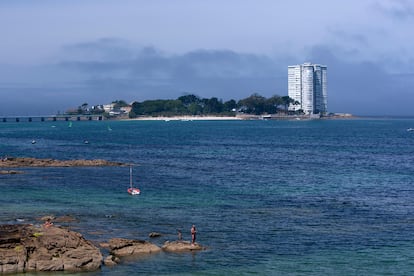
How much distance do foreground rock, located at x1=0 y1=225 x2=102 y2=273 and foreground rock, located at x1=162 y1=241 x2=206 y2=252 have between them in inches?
234

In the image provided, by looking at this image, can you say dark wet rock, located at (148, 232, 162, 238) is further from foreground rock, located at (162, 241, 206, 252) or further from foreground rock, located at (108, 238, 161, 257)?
foreground rock, located at (108, 238, 161, 257)

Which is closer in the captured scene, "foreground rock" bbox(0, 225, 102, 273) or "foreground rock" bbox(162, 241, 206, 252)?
"foreground rock" bbox(0, 225, 102, 273)

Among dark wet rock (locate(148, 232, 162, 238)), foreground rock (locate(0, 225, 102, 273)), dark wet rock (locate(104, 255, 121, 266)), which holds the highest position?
foreground rock (locate(0, 225, 102, 273))

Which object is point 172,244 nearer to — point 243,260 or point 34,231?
point 243,260

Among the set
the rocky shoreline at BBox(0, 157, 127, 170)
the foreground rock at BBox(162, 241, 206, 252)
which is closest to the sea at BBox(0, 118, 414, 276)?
the foreground rock at BBox(162, 241, 206, 252)

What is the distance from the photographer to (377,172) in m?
96.9

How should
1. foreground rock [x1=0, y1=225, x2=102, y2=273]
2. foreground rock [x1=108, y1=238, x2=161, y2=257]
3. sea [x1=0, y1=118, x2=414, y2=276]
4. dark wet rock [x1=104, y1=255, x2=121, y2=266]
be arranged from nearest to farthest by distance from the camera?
foreground rock [x1=0, y1=225, x2=102, y2=273] → dark wet rock [x1=104, y1=255, x2=121, y2=266] → sea [x1=0, y1=118, x2=414, y2=276] → foreground rock [x1=108, y1=238, x2=161, y2=257]

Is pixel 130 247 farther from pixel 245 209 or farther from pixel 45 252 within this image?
pixel 245 209

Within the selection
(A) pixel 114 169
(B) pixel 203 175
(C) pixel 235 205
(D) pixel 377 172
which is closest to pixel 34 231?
(C) pixel 235 205

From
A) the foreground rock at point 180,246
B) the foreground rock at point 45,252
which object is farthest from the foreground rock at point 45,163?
the foreground rock at point 45,252

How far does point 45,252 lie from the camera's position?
42.6 m

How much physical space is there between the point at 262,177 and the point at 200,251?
44523 millimetres

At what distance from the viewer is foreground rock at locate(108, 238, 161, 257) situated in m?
46.3

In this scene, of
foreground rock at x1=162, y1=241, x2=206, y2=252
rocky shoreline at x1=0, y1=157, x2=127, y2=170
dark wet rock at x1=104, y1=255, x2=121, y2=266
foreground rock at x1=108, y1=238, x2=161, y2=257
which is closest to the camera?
dark wet rock at x1=104, y1=255, x2=121, y2=266
